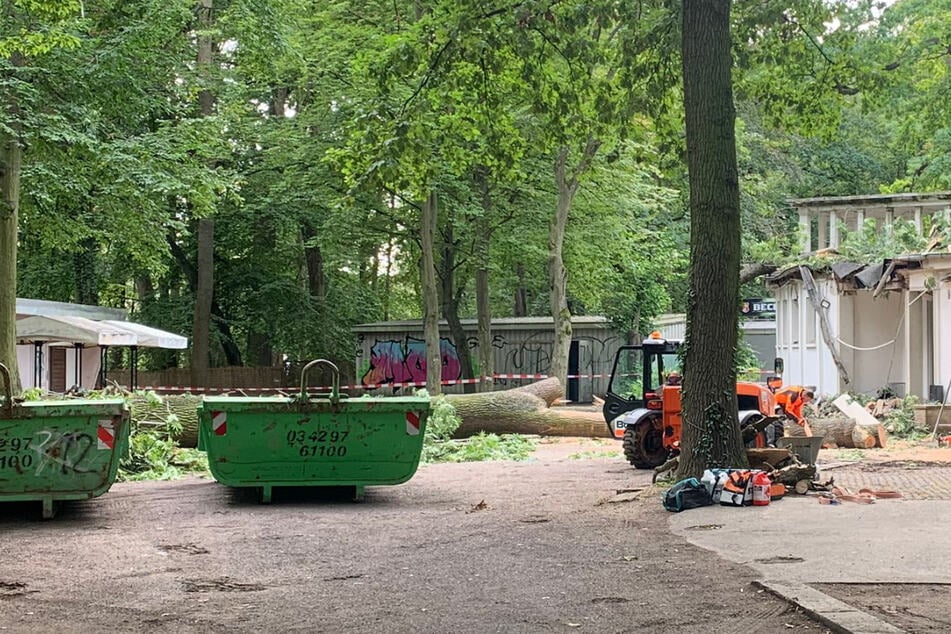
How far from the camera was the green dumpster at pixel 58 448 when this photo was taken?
10398 millimetres

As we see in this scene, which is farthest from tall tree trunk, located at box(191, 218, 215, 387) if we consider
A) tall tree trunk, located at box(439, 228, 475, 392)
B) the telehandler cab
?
the telehandler cab

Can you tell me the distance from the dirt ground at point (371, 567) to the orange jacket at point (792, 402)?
621 centimetres

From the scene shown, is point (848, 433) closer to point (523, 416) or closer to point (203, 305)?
point (523, 416)

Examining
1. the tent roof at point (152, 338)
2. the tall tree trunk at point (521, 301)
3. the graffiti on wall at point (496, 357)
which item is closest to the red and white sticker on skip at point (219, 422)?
the tent roof at point (152, 338)

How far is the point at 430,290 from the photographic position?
29.0 metres

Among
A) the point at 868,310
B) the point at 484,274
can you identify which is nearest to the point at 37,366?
the point at 484,274

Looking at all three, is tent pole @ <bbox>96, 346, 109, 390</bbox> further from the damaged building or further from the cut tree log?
the damaged building

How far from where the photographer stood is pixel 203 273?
3203cm

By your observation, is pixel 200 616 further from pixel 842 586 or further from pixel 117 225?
pixel 117 225

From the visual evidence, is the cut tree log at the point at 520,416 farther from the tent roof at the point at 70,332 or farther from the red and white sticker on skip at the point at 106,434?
the red and white sticker on skip at the point at 106,434

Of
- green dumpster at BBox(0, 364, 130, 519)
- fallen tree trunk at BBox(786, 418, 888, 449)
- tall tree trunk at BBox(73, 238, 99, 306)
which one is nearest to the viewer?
green dumpster at BBox(0, 364, 130, 519)

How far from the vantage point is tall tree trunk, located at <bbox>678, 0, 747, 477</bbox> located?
463 inches

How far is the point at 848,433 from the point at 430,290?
39.2 ft

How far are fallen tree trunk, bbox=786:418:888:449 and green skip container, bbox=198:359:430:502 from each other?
10.3 meters
